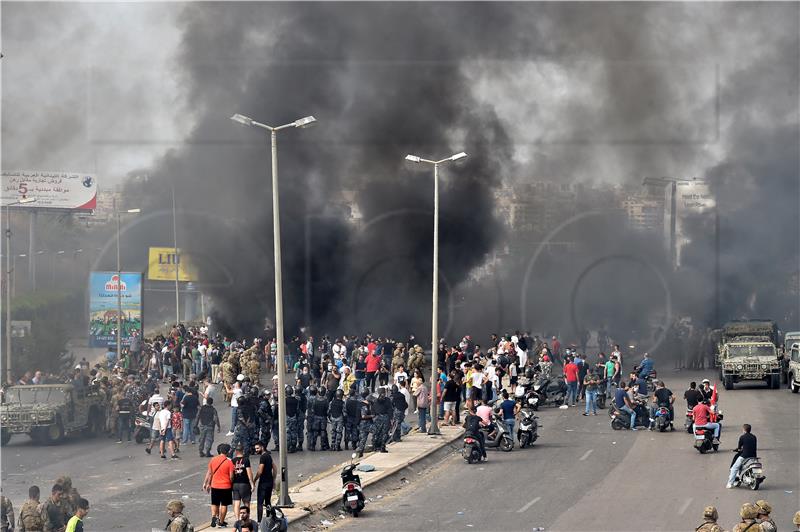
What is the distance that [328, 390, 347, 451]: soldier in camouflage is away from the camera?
84.4 ft

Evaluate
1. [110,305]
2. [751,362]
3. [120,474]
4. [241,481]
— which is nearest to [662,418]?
[751,362]

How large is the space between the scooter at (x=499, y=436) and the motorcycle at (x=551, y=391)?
7035 millimetres

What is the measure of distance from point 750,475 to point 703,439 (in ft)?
13.1

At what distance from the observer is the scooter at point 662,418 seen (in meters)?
28.2

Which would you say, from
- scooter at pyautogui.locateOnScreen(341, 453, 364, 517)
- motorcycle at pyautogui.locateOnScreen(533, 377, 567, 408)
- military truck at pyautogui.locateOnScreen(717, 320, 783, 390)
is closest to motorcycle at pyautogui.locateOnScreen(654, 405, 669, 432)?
motorcycle at pyautogui.locateOnScreen(533, 377, 567, 408)

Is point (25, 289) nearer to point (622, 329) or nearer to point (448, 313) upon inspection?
point (448, 313)

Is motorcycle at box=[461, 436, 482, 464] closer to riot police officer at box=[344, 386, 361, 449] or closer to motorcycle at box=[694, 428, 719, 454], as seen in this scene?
riot police officer at box=[344, 386, 361, 449]

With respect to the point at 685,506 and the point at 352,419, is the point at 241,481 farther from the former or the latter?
the point at 352,419

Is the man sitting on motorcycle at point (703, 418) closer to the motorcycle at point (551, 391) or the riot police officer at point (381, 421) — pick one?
the riot police officer at point (381, 421)

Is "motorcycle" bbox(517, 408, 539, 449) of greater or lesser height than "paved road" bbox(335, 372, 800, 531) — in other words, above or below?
above

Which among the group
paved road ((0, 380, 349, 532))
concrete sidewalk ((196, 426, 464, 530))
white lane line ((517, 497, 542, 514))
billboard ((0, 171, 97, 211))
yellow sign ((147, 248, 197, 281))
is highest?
billboard ((0, 171, 97, 211))

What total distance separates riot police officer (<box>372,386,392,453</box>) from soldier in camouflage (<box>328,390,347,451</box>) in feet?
2.27

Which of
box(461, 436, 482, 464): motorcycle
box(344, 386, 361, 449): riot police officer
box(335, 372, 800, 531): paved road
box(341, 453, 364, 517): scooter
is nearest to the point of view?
box(335, 372, 800, 531): paved road

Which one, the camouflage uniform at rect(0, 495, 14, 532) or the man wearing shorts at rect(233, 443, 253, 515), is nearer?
the camouflage uniform at rect(0, 495, 14, 532)
